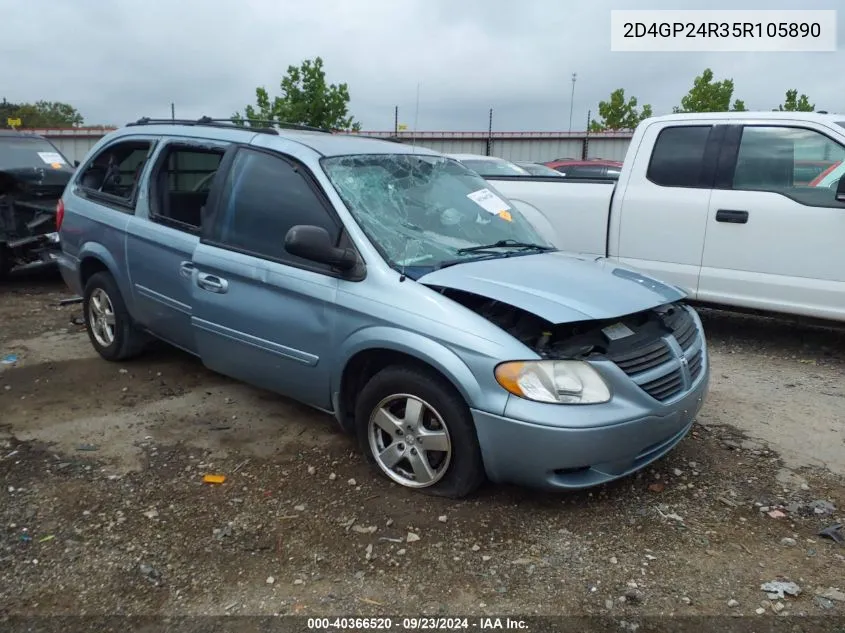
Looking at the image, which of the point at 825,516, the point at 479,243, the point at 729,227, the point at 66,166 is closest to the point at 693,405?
the point at 825,516

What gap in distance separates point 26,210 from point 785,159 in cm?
813

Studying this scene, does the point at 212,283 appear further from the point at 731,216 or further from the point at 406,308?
the point at 731,216

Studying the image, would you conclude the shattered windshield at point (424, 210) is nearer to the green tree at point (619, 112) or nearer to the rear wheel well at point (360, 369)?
the rear wheel well at point (360, 369)

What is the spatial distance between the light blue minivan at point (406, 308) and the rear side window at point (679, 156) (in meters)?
2.26

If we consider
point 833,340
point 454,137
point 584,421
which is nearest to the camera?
point 584,421

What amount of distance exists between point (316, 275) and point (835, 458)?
3059 millimetres

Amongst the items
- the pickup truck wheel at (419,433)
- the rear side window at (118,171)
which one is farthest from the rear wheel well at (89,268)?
the pickup truck wheel at (419,433)

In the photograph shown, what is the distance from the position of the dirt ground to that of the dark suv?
4.22 meters

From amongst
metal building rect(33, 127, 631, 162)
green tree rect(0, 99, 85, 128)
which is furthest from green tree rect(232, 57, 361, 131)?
green tree rect(0, 99, 85, 128)

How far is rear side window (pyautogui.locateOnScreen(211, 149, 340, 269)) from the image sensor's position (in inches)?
151

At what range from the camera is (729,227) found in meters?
5.79

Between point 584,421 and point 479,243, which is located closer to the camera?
point 584,421

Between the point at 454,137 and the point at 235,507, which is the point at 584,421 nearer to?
the point at 235,507

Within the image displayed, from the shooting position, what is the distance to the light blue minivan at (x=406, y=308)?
3.09 meters
